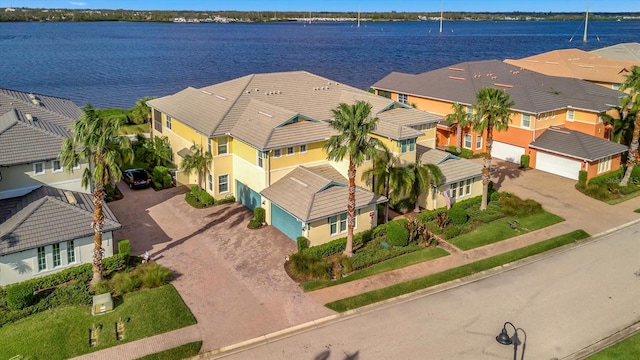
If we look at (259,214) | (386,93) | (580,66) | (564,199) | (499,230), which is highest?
(580,66)

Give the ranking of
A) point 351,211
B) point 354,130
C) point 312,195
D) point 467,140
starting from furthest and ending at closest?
point 467,140 → point 312,195 → point 351,211 → point 354,130

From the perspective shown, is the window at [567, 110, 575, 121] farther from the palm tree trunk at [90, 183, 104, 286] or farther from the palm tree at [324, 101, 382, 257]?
the palm tree trunk at [90, 183, 104, 286]

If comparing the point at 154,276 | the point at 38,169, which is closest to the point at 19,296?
the point at 154,276

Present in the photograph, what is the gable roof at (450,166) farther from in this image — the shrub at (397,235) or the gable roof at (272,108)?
the shrub at (397,235)

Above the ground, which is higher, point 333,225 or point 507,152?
point 507,152

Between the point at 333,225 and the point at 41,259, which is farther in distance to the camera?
the point at 333,225

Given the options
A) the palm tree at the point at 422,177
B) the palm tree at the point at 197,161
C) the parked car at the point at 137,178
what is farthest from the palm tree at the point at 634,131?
the parked car at the point at 137,178

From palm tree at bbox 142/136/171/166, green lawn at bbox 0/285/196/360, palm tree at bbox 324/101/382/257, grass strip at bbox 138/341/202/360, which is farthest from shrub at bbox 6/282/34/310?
palm tree at bbox 142/136/171/166

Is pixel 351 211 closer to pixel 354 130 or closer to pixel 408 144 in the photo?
pixel 354 130
